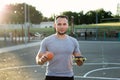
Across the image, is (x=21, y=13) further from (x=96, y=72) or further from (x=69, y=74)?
(x=69, y=74)

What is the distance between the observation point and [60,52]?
17.3 ft

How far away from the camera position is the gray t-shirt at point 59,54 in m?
5.25

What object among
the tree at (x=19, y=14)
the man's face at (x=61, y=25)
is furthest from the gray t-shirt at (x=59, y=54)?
the tree at (x=19, y=14)

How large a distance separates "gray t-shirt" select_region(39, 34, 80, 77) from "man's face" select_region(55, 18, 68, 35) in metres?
0.14

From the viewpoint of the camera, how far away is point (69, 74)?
5.36m

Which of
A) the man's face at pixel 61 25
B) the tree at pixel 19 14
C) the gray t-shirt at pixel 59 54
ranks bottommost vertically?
the gray t-shirt at pixel 59 54

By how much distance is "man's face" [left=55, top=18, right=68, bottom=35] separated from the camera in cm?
521

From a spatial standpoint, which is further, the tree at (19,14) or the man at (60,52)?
the tree at (19,14)

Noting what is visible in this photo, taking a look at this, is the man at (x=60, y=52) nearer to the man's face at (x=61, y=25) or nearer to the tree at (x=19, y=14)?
the man's face at (x=61, y=25)

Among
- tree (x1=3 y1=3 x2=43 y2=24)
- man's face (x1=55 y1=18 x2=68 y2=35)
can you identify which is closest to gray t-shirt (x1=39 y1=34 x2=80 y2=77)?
man's face (x1=55 y1=18 x2=68 y2=35)

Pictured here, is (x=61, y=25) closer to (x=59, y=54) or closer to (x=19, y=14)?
(x=59, y=54)

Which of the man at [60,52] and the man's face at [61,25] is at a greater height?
the man's face at [61,25]

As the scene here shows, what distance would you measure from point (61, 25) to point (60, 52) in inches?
15.3

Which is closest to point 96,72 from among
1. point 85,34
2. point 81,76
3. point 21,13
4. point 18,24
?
point 81,76
